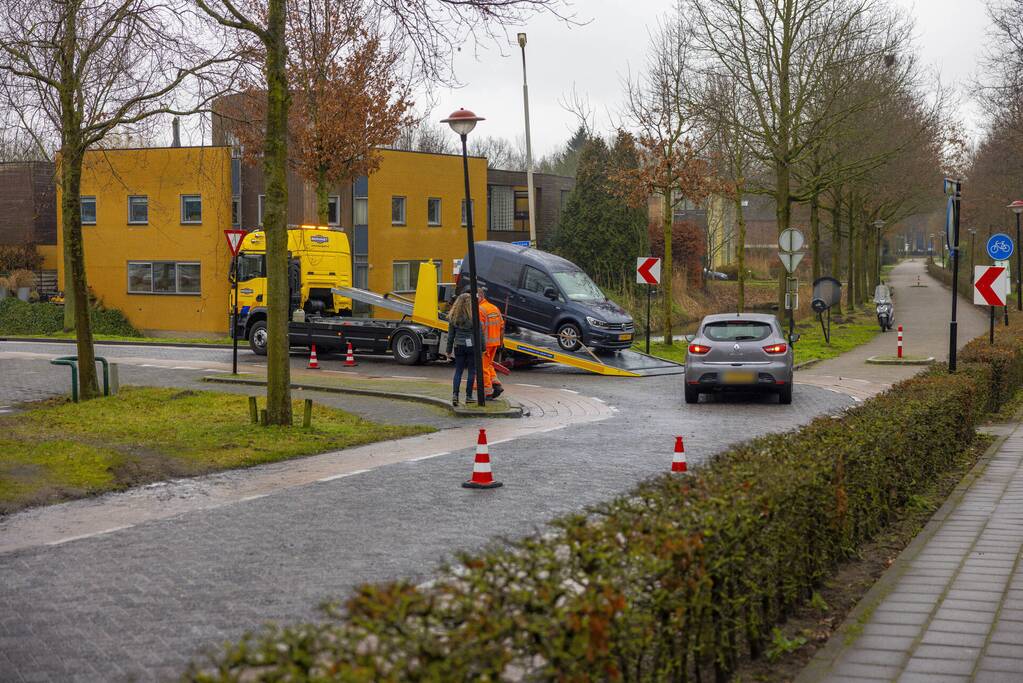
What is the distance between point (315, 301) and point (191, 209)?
1555 centimetres

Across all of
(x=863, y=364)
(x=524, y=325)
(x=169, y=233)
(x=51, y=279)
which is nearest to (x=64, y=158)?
(x=524, y=325)

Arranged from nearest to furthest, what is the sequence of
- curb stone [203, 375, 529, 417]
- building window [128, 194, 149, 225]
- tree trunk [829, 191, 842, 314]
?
curb stone [203, 375, 529, 417] → building window [128, 194, 149, 225] → tree trunk [829, 191, 842, 314]

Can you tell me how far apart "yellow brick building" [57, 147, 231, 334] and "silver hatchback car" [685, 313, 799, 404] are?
25388 millimetres

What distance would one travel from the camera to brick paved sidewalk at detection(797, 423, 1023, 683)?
5293 millimetres

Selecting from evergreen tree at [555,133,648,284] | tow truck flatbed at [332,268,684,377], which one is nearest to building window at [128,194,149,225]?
evergreen tree at [555,133,648,284]

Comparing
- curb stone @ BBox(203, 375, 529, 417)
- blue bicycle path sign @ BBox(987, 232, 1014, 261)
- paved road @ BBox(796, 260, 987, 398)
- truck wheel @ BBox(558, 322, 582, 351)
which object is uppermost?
blue bicycle path sign @ BBox(987, 232, 1014, 261)

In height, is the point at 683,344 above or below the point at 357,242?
below

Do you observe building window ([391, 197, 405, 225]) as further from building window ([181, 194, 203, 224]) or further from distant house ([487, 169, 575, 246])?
building window ([181, 194, 203, 224])

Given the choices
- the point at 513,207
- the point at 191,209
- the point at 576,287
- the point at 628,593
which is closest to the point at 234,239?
the point at 576,287

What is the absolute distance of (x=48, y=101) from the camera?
1593cm

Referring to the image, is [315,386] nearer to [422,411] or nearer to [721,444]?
[422,411]

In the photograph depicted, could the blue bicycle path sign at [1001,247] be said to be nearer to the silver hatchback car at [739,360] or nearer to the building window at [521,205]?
the silver hatchback car at [739,360]

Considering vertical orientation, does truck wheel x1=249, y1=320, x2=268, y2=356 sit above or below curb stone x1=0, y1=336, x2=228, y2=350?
above

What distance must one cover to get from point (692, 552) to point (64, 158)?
47.3ft
